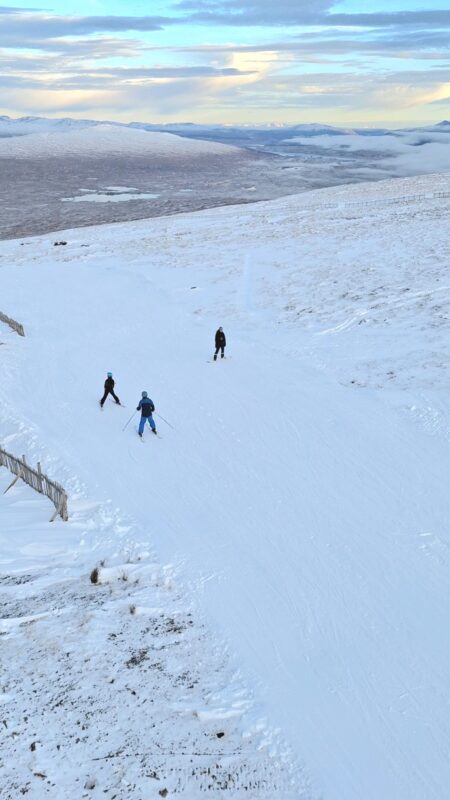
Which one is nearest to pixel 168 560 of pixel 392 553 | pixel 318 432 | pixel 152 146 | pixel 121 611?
pixel 121 611

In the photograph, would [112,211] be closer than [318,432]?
No

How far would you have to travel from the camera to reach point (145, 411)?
1568 centimetres

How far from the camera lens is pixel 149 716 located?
26.1 feet

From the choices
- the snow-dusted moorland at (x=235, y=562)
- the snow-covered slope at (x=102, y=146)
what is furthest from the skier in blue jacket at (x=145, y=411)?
the snow-covered slope at (x=102, y=146)

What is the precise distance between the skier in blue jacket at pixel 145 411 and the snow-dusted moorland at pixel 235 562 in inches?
15.1

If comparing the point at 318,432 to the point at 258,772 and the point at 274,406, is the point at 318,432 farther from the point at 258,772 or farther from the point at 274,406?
the point at 258,772

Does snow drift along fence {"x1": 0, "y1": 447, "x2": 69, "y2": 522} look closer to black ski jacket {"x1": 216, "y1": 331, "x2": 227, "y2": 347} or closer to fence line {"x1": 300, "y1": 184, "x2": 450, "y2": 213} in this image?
black ski jacket {"x1": 216, "y1": 331, "x2": 227, "y2": 347}

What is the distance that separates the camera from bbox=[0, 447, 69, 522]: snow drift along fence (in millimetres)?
12297

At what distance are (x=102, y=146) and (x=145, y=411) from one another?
162413 millimetres

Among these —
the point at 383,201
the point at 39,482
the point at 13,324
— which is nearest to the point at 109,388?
the point at 39,482

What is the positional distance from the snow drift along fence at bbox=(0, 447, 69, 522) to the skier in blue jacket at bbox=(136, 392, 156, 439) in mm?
3035

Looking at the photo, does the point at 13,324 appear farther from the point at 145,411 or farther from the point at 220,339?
the point at 145,411

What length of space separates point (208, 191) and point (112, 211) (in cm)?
1869

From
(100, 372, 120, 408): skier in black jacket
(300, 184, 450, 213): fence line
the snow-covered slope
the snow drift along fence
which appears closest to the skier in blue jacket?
(100, 372, 120, 408): skier in black jacket
